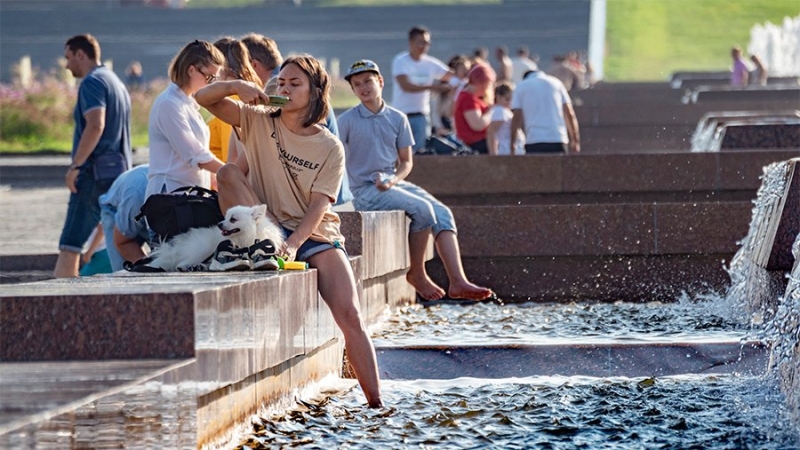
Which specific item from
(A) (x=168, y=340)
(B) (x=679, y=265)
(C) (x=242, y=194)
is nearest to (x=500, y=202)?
(B) (x=679, y=265)

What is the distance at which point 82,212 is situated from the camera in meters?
10.4

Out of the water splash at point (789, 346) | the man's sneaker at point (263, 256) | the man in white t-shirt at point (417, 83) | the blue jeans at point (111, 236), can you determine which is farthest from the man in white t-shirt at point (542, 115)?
the man's sneaker at point (263, 256)

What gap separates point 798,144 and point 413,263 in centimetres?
601

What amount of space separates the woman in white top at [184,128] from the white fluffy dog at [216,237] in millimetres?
1066

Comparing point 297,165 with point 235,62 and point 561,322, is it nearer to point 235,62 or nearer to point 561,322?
point 235,62

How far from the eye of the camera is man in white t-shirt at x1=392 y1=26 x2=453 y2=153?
1628 cm

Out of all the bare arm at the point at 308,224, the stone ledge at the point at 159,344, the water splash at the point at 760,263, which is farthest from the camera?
the water splash at the point at 760,263

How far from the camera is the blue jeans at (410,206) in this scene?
407 inches

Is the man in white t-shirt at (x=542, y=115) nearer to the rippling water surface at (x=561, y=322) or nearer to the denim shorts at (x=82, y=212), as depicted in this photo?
the rippling water surface at (x=561, y=322)

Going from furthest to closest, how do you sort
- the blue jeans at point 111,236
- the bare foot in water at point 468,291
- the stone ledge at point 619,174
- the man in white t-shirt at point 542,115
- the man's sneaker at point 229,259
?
the man in white t-shirt at point 542,115, the stone ledge at point 619,174, the bare foot in water at point 468,291, the blue jeans at point 111,236, the man's sneaker at point 229,259

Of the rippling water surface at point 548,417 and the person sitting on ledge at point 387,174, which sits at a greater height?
the person sitting on ledge at point 387,174

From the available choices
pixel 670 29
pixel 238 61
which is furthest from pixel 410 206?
pixel 670 29

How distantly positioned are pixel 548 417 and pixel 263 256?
131 centimetres

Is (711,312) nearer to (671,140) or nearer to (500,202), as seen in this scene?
(500,202)
